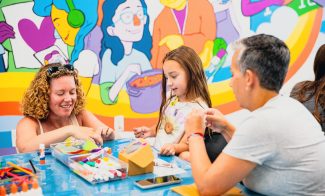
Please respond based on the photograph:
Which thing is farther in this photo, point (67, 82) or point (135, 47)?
point (135, 47)

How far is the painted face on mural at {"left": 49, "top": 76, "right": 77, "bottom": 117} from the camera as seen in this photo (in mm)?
2344

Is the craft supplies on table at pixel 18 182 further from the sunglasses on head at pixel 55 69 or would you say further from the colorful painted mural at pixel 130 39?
the colorful painted mural at pixel 130 39

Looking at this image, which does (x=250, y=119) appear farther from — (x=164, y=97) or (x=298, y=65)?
(x=298, y=65)

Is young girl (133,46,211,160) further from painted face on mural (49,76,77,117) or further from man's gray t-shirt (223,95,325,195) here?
man's gray t-shirt (223,95,325,195)

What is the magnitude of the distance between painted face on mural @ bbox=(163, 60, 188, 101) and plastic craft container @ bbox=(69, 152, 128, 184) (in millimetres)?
815

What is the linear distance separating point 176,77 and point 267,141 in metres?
1.19

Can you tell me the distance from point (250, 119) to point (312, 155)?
256 millimetres

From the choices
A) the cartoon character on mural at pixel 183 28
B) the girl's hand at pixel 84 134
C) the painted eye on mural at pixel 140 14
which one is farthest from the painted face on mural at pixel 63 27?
the girl's hand at pixel 84 134

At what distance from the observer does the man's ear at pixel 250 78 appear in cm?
140

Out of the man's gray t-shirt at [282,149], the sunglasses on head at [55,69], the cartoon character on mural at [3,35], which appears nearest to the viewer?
the man's gray t-shirt at [282,149]

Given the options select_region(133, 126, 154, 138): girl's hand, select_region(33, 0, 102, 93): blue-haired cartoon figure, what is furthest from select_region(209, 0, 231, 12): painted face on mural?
select_region(133, 126, 154, 138): girl's hand

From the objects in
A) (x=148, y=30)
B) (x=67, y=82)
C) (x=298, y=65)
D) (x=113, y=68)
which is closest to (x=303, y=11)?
(x=298, y=65)

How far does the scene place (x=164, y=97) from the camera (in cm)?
268

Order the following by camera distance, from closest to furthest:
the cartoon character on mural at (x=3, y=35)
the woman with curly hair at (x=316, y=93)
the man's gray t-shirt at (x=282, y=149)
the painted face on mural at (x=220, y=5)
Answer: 1. the man's gray t-shirt at (x=282, y=149)
2. the woman with curly hair at (x=316, y=93)
3. the cartoon character on mural at (x=3, y=35)
4. the painted face on mural at (x=220, y=5)
